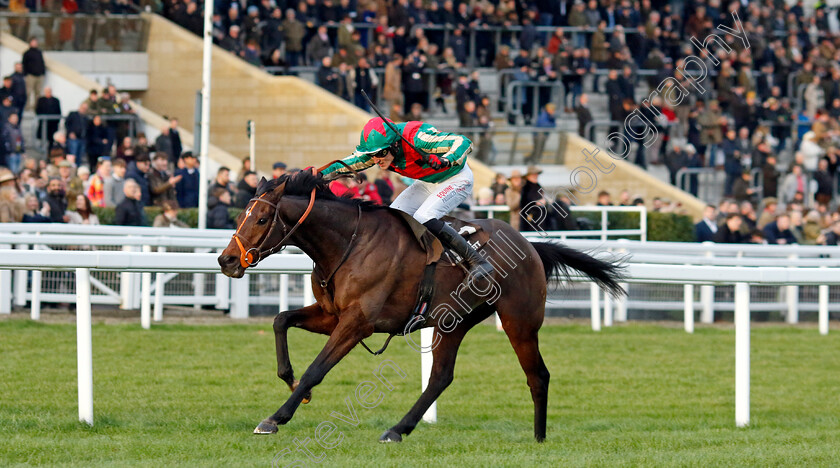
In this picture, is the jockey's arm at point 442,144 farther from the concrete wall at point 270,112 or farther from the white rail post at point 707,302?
the concrete wall at point 270,112

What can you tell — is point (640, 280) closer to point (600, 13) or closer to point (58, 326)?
point (58, 326)

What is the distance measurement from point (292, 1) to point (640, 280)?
14708 mm

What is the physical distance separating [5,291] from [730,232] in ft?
25.9

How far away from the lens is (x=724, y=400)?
830 centimetres

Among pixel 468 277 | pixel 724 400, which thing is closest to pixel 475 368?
pixel 724 400

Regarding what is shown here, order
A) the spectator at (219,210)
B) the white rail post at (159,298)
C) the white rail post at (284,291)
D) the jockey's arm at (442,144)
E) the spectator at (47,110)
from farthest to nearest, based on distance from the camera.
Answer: the spectator at (47,110), the spectator at (219,210), the white rail post at (159,298), the white rail post at (284,291), the jockey's arm at (442,144)

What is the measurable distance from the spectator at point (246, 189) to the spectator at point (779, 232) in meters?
6.08

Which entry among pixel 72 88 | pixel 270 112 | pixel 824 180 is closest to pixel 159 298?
pixel 72 88

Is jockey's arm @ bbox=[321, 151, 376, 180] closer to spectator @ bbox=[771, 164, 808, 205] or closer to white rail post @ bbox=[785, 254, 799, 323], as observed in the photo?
white rail post @ bbox=[785, 254, 799, 323]

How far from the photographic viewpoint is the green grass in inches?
222

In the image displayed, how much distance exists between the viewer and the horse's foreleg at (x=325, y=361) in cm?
573

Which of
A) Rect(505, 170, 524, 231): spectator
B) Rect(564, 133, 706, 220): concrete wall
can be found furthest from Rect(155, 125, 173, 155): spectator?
Rect(564, 133, 706, 220): concrete wall

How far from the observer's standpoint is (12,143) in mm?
15875

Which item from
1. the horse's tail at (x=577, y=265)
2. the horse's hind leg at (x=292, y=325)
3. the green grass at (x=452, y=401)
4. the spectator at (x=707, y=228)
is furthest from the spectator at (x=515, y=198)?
the horse's hind leg at (x=292, y=325)
